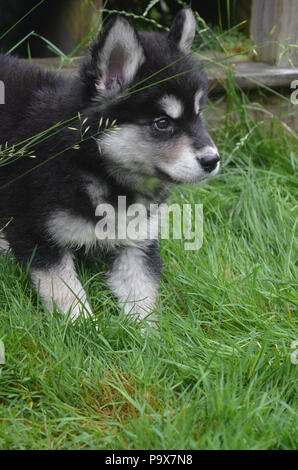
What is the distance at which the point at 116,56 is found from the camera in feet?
9.07

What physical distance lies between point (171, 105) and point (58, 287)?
104 centimetres

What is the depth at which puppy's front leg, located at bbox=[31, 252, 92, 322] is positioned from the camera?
2959 millimetres

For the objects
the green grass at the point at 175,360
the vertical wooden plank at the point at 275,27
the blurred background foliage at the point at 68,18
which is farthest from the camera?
the blurred background foliage at the point at 68,18

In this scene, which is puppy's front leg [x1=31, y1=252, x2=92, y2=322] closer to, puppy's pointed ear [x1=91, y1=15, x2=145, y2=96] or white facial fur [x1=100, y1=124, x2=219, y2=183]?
white facial fur [x1=100, y1=124, x2=219, y2=183]

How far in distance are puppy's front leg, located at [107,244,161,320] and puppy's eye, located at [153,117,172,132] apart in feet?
2.42

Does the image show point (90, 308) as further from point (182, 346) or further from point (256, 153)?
point (256, 153)

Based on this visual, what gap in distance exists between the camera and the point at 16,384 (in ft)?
7.98

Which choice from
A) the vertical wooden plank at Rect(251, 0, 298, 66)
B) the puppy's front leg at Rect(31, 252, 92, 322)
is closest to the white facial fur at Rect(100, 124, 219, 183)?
the puppy's front leg at Rect(31, 252, 92, 322)

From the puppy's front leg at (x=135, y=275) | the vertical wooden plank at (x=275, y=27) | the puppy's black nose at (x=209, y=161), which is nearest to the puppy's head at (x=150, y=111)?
the puppy's black nose at (x=209, y=161)

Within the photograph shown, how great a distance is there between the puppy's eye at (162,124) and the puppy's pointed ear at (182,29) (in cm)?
42

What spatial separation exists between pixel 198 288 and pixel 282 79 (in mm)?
2318

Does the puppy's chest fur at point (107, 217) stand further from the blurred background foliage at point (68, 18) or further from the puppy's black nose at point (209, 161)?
the blurred background foliage at point (68, 18)

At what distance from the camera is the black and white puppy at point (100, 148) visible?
110 inches

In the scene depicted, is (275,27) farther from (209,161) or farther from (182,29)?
(209,161)
